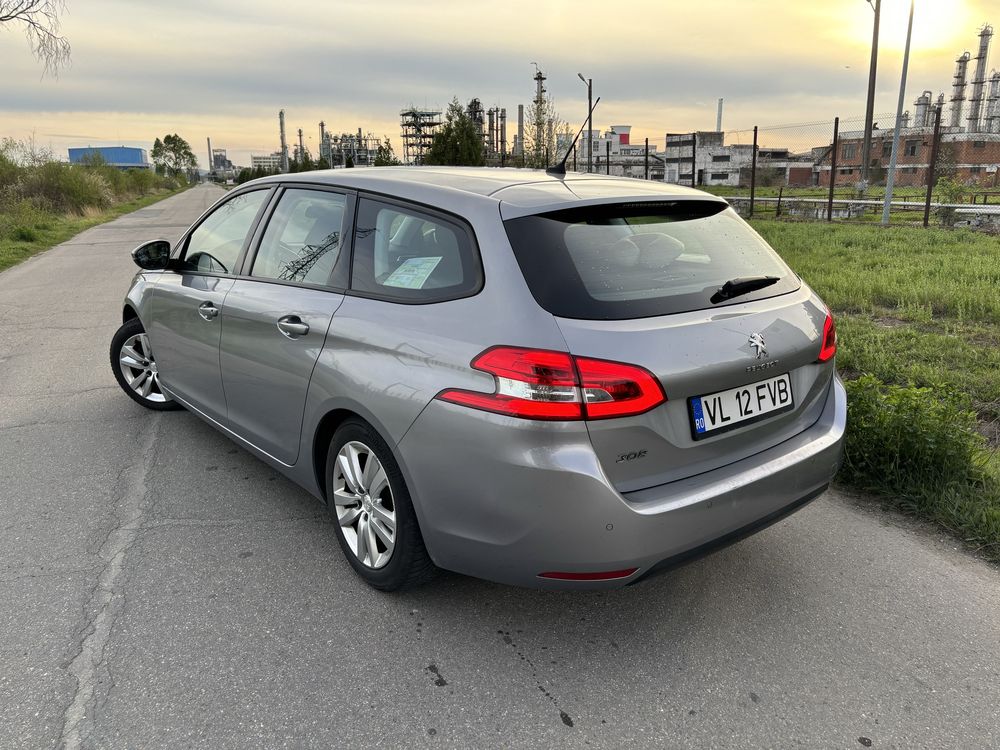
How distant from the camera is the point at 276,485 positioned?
397 centimetres

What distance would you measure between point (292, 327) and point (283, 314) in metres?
0.12

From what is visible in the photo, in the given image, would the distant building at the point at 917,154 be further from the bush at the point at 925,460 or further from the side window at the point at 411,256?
the side window at the point at 411,256

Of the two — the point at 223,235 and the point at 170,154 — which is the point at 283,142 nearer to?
the point at 170,154

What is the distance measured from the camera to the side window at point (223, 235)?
12.7 ft

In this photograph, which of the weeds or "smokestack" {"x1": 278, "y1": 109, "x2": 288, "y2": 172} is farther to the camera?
"smokestack" {"x1": 278, "y1": 109, "x2": 288, "y2": 172}

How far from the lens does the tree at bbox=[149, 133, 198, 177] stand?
105250 millimetres

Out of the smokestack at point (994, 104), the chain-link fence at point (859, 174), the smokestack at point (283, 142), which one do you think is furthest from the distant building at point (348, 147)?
the smokestack at point (994, 104)

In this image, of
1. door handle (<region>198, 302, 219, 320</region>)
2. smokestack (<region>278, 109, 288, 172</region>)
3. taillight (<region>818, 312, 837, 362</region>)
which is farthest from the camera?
smokestack (<region>278, 109, 288, 172</region>)

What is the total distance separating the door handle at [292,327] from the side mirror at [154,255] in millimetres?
1774

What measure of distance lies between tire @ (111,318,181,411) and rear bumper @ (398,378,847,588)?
328 cm

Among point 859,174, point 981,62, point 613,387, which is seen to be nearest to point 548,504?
point 613,387

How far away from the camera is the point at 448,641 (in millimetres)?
2668

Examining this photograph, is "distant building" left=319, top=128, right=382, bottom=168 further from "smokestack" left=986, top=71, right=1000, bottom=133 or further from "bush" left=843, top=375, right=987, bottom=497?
"bush" left=843, top=375, right=987, bottom=497

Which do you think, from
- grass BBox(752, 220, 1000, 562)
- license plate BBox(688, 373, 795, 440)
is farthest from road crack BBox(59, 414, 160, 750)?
grass BBox(752, 220, 1000, 562)
